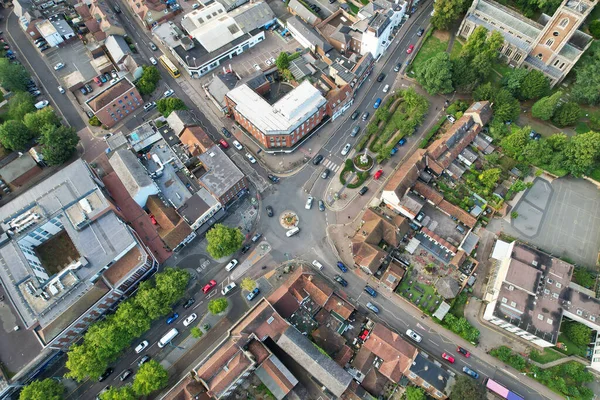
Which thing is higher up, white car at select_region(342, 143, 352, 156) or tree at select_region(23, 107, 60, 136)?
white car at select_region(342, 143, 352, 156)

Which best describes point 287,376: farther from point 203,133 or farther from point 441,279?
point 203,133

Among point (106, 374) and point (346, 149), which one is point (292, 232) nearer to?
point (346, 149)

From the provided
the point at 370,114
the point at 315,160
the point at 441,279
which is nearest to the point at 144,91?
the point at 315,160

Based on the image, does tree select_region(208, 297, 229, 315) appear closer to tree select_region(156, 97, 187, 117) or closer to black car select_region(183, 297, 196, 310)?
black car select_region(183, 297, 196, 310)

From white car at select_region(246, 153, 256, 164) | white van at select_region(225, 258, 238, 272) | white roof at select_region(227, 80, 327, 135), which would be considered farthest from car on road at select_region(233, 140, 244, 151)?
white van at select_region(225, 258, 238, 272)

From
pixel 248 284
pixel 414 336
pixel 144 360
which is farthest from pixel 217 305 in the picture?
pixel 414 336


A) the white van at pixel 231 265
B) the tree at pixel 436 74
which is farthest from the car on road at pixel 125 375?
the tree at pixel 436 74

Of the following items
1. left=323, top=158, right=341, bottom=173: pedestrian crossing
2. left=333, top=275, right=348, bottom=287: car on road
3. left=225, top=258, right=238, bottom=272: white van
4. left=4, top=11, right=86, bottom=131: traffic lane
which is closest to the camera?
left=333, top=275, right=348, bottom=287: car on road
